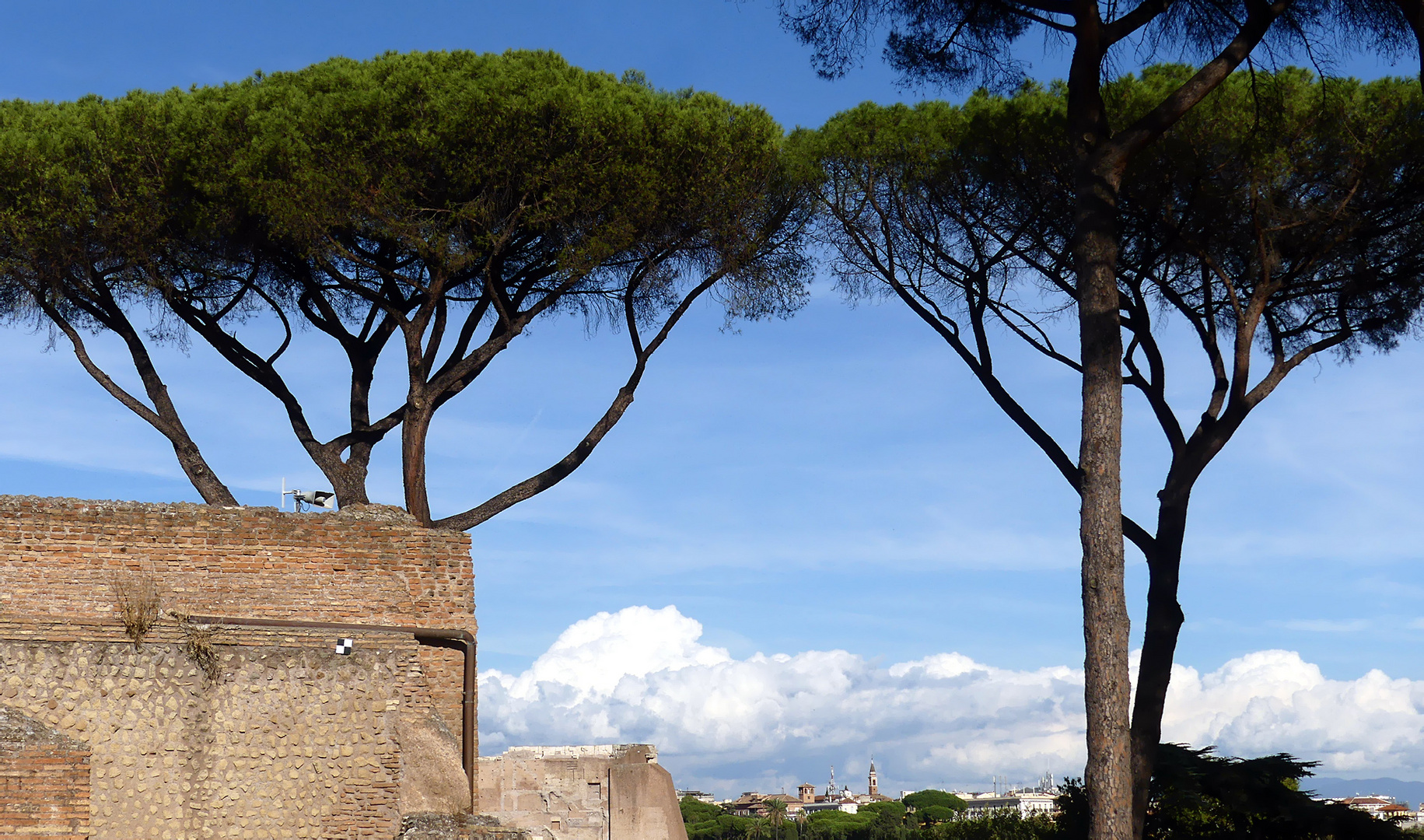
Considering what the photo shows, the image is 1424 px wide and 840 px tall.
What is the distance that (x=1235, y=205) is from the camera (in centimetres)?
1234

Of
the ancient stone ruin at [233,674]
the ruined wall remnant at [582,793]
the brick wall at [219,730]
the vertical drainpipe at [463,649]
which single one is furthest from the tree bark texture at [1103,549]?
the ruined wall remnant at [582,793]

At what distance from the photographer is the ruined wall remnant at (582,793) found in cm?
1275

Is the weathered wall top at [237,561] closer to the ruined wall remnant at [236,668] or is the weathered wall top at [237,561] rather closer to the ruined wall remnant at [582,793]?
the ruined wall remnant at [236,668]

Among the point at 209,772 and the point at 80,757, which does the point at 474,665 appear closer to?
the point at 209,772

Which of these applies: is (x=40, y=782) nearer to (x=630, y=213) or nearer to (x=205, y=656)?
(x=205, y=656)

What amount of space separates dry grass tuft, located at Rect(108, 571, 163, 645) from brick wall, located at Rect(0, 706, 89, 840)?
109cm

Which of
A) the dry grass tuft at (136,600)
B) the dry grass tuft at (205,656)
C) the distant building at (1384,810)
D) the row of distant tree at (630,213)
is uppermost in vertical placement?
the row of distant tree at (630,213)

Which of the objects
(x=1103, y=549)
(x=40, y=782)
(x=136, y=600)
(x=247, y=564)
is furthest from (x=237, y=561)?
(x=1103, y=549)

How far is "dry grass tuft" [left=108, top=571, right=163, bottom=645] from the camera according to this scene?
30.9 ft

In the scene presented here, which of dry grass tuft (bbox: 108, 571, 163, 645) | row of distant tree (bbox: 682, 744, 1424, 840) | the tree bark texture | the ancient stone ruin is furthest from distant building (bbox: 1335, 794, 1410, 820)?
dry grass tuft (bbox: 108, 571, 163, 645)

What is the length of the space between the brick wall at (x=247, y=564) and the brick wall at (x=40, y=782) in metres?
1.73

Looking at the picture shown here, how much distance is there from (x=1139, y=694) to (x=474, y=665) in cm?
570

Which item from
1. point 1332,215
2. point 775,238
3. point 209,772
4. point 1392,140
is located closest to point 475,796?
point 209,772

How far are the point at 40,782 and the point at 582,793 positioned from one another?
5.84 metres
